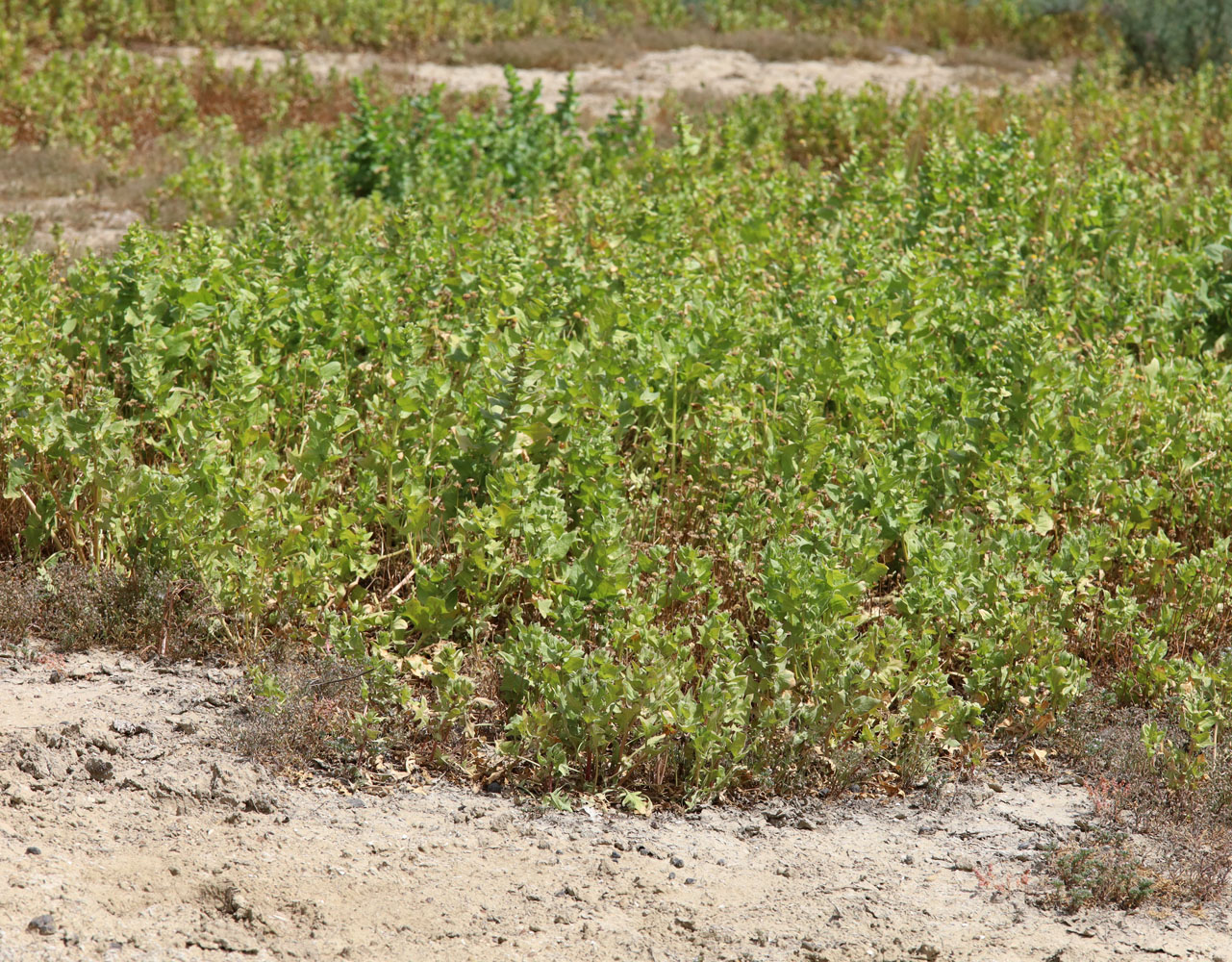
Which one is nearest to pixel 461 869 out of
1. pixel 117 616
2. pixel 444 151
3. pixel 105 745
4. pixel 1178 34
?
pixel 105 745

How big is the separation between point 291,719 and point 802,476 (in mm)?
1885

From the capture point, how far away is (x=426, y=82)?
12750 millimetres

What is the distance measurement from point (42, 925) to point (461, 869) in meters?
0.98

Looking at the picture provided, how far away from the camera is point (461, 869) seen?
11.0 ft

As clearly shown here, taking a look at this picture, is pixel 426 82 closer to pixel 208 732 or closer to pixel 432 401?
pixel 432 401

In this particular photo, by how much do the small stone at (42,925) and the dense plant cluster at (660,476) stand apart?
3.65 feet

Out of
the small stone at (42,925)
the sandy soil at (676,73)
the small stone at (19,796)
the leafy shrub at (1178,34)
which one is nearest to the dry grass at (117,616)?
the small stone at (19,796)

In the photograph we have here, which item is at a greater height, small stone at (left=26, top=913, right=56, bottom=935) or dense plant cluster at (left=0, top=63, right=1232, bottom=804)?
dense plant cluster at (left=0, top=63, right=1232, bottom=804)

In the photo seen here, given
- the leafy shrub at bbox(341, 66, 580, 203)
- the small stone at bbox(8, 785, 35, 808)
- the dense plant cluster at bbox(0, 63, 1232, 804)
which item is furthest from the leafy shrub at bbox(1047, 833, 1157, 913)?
the leafy shrub at bbox(341, 66, 580, 203)

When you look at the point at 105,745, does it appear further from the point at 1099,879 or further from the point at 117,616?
the point at 1099,879

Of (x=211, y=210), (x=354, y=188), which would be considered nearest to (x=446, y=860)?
(x=211, y=210)

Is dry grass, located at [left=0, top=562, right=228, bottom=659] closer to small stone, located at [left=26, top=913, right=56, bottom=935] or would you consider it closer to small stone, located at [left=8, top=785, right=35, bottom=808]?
small stone, located at [left=8, top=785, right=35, bottom=808]

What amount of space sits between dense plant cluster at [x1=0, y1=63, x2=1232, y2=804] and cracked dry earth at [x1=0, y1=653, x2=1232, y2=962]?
229 mm

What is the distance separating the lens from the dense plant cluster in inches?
152
